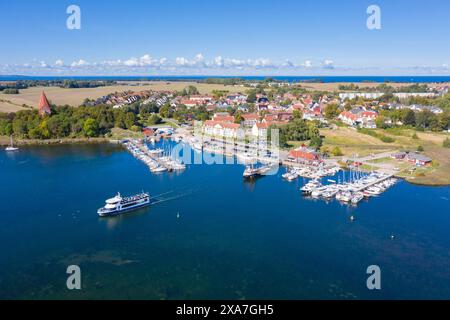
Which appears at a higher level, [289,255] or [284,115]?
[284,115]

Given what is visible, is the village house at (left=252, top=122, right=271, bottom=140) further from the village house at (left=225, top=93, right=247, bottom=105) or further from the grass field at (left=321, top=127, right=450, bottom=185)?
the village house at (left=225, top=93, right=247, bottom=105)

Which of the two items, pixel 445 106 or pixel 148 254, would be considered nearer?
pixel 148 254

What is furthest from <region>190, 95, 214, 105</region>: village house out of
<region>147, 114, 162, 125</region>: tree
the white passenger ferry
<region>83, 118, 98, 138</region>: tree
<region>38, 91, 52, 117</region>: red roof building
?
the white passenger ferry

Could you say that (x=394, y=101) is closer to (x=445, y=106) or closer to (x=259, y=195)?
(x=445, y=106)
